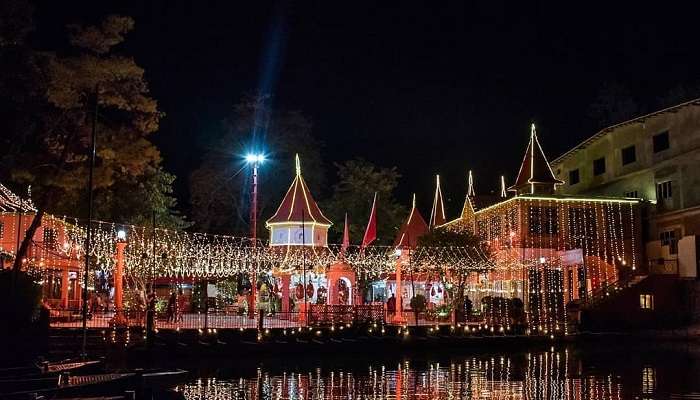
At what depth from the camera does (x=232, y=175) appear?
4978 centimetres

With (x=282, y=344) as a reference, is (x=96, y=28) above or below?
above

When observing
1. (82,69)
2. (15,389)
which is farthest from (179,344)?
(15,389)

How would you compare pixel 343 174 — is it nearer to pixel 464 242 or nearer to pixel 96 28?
pixel 464 242

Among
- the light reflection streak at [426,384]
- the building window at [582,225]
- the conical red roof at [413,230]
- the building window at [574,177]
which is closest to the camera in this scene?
the light reflection streak at [426,384]

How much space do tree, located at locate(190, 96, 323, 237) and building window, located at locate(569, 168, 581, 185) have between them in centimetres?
1741

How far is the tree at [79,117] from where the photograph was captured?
21375 millimetres

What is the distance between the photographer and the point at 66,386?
12094 millimetres

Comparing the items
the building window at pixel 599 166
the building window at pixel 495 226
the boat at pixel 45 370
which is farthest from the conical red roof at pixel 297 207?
the boat at pixel 45 370

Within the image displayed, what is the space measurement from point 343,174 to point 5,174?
30.3m

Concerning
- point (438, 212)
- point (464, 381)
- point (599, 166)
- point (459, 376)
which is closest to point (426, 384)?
point (464, 381)

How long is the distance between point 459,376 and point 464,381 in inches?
43.4

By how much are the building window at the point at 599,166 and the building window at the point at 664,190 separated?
4.99m

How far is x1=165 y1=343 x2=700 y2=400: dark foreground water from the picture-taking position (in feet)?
54.3

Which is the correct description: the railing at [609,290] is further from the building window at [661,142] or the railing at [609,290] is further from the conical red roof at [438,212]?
the conical red roof at [438,212]
